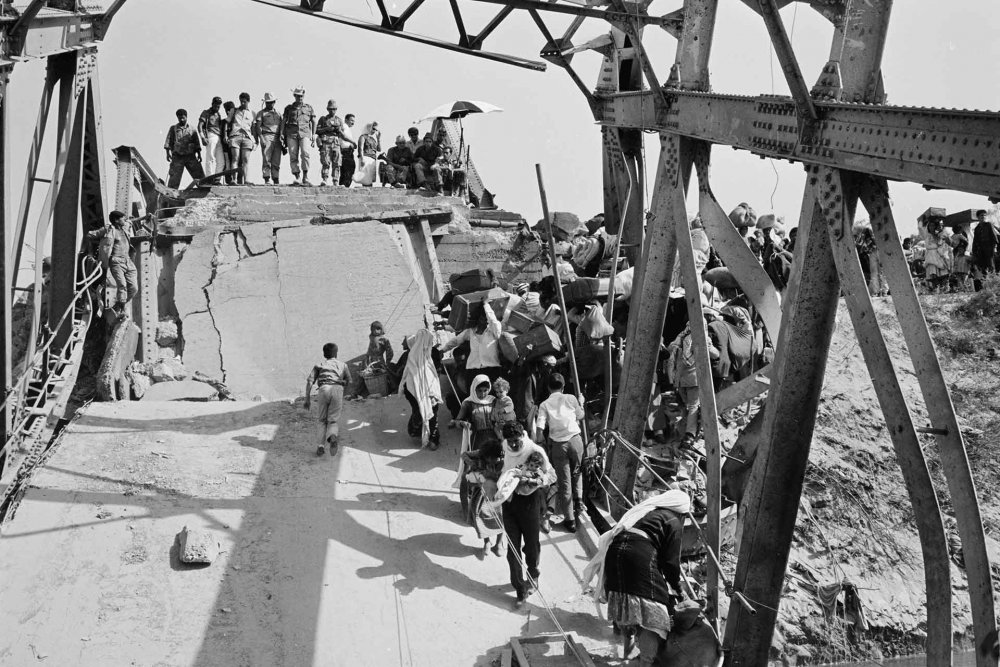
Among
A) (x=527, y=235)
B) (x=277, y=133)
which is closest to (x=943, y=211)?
(x=527, y=235)

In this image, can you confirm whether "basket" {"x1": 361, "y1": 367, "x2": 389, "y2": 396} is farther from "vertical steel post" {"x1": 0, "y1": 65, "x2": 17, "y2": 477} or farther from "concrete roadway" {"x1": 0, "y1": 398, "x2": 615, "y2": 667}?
"vertical steel post" {"x1": 0, "y1": 65, "x2": 17, "y2": 477}

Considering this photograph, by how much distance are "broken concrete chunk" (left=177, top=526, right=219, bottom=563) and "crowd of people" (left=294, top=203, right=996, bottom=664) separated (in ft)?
6.83

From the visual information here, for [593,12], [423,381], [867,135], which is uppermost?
[593,12]

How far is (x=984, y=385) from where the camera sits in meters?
13.3

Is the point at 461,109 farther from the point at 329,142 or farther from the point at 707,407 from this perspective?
the point at 707,407

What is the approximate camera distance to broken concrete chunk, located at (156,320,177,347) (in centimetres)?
1441

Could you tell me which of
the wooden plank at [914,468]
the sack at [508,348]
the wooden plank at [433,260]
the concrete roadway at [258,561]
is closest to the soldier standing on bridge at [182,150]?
the wooden plank at [433,260]

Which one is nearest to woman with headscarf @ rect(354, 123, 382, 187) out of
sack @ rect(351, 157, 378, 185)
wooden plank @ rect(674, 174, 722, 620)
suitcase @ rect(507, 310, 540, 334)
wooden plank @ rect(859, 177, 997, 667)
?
sack @ rect(351, 157, 378, 185)

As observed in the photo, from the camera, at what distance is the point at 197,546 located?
8.70 metres

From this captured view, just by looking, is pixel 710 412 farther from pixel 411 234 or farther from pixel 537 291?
pixel 411 234

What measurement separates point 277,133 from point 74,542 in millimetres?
9909

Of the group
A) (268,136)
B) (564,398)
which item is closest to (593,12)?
(564,398)

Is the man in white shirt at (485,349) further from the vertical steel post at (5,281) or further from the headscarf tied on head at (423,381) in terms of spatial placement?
the vertical steel post at (5,281)

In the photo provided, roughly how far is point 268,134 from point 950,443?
13794mm
